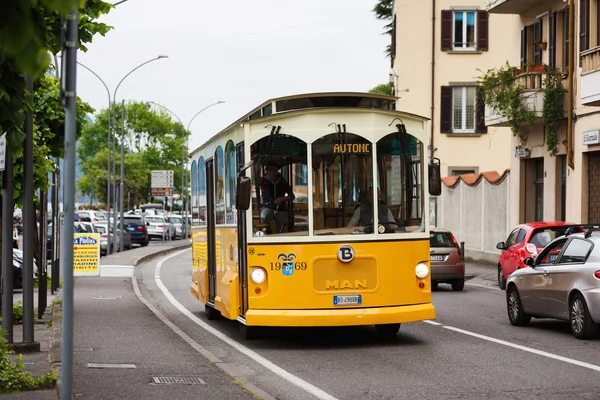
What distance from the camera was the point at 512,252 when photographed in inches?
952

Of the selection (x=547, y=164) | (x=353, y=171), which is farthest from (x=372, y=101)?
(x=547, y=164)

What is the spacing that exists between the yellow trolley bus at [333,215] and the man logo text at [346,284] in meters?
0.01

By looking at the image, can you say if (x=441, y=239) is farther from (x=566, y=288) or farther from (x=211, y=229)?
(x=566, y=288)

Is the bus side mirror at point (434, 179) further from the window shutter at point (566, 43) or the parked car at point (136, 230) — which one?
the parked car at point (136, 230)

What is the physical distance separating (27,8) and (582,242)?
42.0 feet

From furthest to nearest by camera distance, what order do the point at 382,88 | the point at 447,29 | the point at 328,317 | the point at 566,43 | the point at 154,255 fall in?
the point at 382,88, the point at 154,255, the point at 447,29, the point at 566,43, the point at 328,317

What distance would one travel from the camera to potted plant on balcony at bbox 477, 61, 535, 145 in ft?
107

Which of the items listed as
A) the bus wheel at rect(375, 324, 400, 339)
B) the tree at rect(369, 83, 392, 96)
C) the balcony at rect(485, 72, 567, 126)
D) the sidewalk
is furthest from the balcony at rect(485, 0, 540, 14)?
the tree at rect(369, 83, 392, 96)

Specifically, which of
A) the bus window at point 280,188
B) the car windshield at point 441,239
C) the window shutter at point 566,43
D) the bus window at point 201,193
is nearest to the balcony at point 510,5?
the window shutter at point 566,43

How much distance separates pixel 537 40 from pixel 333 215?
22019 mm

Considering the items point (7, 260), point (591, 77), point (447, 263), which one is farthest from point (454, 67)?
point (7, 260)

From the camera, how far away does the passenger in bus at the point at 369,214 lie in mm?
13961

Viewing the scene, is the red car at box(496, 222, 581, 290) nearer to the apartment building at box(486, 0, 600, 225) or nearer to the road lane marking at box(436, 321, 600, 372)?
the apartment building at box(486, 0, 600, 225)

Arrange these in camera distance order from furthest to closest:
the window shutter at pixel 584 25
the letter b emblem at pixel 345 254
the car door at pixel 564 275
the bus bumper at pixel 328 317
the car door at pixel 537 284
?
the window shutter at pixel 584 25 < the car door at pixel 537 284 < the car door at pixel 564 275 < the letter b emblem at pixel 345 254 < the bus bumper at pixel 328 317
